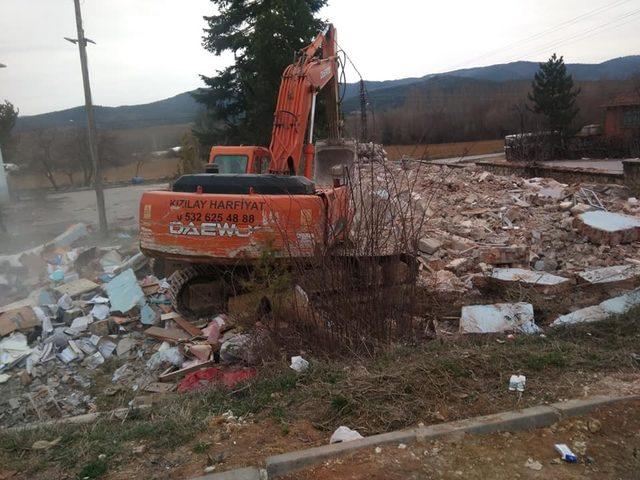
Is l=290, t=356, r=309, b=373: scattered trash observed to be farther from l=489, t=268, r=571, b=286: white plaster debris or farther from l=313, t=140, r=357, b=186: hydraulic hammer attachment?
l=313, t=140, r=357, b=186: hydraulic hammer attachment

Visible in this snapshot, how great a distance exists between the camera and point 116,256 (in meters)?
11.3

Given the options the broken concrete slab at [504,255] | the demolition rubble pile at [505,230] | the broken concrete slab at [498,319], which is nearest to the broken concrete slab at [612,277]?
the demolition rubble pile at [505,230]

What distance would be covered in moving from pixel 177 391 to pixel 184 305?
243 cm

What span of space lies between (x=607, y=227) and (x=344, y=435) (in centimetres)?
814

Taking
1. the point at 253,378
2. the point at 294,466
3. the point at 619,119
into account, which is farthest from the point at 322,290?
the point at 619,119

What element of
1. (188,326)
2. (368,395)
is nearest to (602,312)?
(368,395)

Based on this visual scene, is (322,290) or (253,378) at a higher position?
(322,290)

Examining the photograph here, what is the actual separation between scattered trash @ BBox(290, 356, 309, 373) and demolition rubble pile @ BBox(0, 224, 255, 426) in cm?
61

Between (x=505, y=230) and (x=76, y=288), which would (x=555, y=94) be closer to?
(x=505, y=230)

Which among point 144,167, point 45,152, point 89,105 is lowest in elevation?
point 144,167

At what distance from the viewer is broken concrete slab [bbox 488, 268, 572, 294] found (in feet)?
23.4

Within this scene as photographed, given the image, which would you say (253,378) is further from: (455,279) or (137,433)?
(455,279)

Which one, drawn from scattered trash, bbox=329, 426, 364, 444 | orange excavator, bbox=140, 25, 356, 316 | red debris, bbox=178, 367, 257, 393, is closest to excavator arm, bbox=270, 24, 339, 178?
orange excavator, bbox=140, 25, 356, 316

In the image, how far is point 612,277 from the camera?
7281 mm
